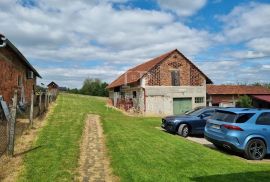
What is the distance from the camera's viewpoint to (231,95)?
4088cm

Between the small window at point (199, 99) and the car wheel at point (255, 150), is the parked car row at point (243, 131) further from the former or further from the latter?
the small window at point (199, 99)

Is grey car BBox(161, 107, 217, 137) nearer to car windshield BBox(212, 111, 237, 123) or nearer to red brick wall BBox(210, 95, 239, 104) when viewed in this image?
car windshield BBox(212, 111, 237, 123)

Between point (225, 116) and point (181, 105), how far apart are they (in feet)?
67.9

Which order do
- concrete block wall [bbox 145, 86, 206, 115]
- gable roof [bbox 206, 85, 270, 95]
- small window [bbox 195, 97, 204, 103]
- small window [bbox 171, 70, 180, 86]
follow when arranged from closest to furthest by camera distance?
concrete block wall [bbox 145, 86, 206, 115] → small window [bbox 171, 70, 180, 86] → small window [bbox 195, 97, 204, 103] → gable roof [bbox 206, 85, 270, 95]

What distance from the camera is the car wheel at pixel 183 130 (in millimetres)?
16656

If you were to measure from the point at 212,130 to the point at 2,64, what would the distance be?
11345 millimetres

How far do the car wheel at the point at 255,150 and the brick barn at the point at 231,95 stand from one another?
2645 cm

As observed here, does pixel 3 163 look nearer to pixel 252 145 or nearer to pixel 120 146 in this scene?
pixel 120 146

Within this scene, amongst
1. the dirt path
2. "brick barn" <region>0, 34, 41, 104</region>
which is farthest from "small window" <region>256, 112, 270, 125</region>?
"brick barn" <region>0, 34, 41, 104</region>

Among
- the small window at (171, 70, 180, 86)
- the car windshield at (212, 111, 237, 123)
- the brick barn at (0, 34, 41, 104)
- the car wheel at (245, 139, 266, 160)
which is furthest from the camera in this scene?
the small window at (171, 70, 180, 86)

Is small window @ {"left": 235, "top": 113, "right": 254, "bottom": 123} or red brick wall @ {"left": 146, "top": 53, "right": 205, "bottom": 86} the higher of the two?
red brick wall @ {"left": 146, "top": 53, "right": 205, "bottom": 86}

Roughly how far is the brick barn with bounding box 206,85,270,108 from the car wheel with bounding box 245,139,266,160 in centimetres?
2645

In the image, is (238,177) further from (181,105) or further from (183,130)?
(181,105)

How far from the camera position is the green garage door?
32.5 m
